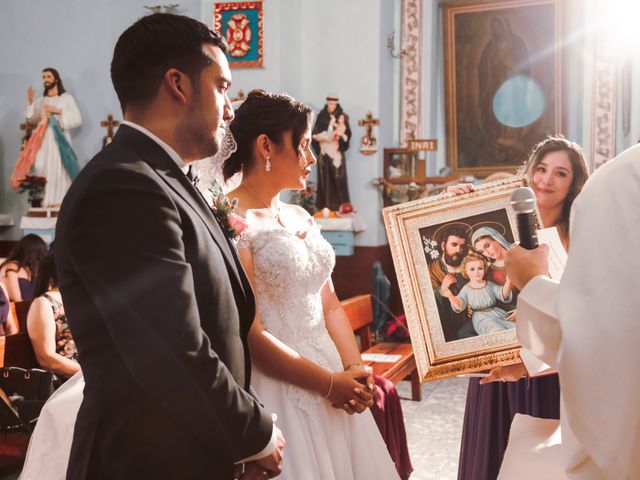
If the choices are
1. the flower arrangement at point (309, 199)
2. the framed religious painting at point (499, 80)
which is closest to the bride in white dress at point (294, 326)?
the flower arrangement at point (309, 199)

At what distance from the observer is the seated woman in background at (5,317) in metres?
4.61

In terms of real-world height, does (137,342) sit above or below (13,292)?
above

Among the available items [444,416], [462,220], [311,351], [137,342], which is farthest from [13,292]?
[137,342]

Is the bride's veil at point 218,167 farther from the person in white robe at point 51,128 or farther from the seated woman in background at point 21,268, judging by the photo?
the person in white robe at point 51,128

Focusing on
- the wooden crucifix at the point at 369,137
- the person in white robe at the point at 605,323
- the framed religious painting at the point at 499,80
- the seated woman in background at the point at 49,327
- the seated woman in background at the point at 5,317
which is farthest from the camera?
the framed religious painting at the point at 499,80

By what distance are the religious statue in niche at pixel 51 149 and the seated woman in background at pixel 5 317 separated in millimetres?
6057

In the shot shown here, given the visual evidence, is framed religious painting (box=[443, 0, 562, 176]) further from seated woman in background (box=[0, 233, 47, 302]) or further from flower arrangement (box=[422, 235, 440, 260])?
flower arrangement (box=[422, 235, 440, 260])

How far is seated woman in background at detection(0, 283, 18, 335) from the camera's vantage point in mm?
4613

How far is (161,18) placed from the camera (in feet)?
5.20

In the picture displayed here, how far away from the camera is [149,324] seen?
1.34 meters

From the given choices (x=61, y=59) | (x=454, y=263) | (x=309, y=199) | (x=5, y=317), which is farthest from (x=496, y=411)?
(x=61, y=59)

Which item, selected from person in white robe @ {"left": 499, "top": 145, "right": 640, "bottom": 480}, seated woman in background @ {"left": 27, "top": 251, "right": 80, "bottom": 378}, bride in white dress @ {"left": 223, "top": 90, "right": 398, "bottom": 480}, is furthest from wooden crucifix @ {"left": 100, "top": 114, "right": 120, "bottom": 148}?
person in white robe @ {"left": 499, "top": 145, "right": 640, "bottom": 480}

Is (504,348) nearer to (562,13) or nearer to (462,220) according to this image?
(462,220)

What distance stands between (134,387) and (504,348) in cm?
133
